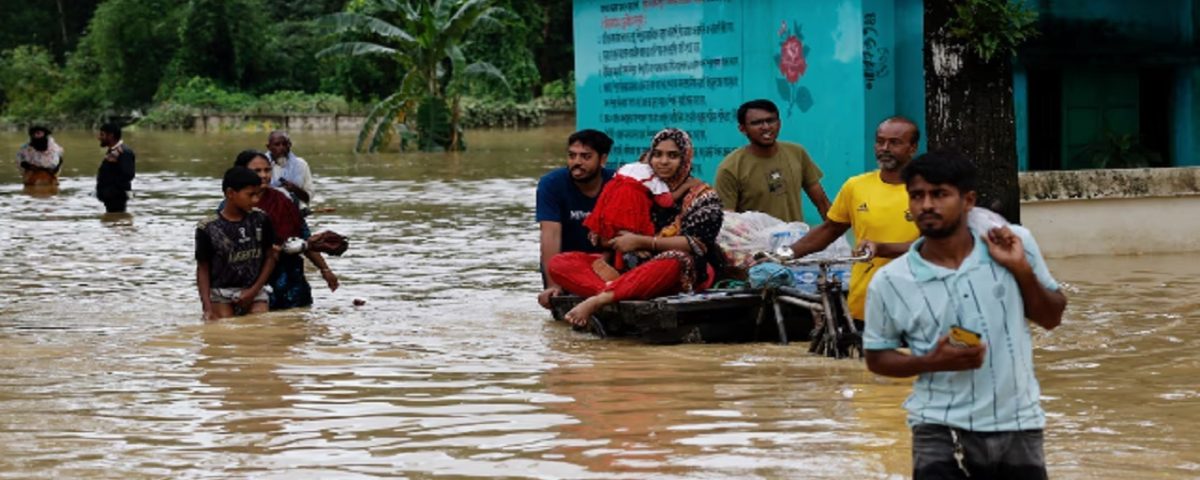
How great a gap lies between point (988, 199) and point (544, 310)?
3102mm

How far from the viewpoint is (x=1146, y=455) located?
22.5 ft

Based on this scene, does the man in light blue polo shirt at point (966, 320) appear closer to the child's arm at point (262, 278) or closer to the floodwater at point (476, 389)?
the floodwater at point (476, 389)

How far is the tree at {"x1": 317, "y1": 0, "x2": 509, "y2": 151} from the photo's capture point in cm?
3966

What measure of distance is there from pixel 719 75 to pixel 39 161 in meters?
15.0

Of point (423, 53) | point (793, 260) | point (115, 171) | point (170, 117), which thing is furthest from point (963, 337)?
point (170, 117)

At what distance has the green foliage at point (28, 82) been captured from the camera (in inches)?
2938

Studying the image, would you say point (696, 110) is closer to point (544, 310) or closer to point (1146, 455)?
point (544, 310)

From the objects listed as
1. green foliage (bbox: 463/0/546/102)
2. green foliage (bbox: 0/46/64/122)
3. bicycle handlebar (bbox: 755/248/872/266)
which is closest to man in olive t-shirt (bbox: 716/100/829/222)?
bicycle handlebar (bbox: 755/248/872/266)

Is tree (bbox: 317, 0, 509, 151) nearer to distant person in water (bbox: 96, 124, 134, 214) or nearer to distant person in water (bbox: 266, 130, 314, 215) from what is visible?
distant person in water (bbox: 96, 124, 134, 214)

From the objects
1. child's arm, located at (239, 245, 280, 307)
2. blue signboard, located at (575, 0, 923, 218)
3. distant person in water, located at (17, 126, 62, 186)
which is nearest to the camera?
child's arm, located at (239, 245, 280, 307)

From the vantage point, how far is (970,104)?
1188cm

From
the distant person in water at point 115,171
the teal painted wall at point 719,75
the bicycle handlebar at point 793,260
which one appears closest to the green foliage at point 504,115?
the distant person in water at point 115,171

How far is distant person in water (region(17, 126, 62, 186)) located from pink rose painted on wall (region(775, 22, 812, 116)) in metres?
15.4

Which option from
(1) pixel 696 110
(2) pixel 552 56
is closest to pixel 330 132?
(2) pixel 552 56
